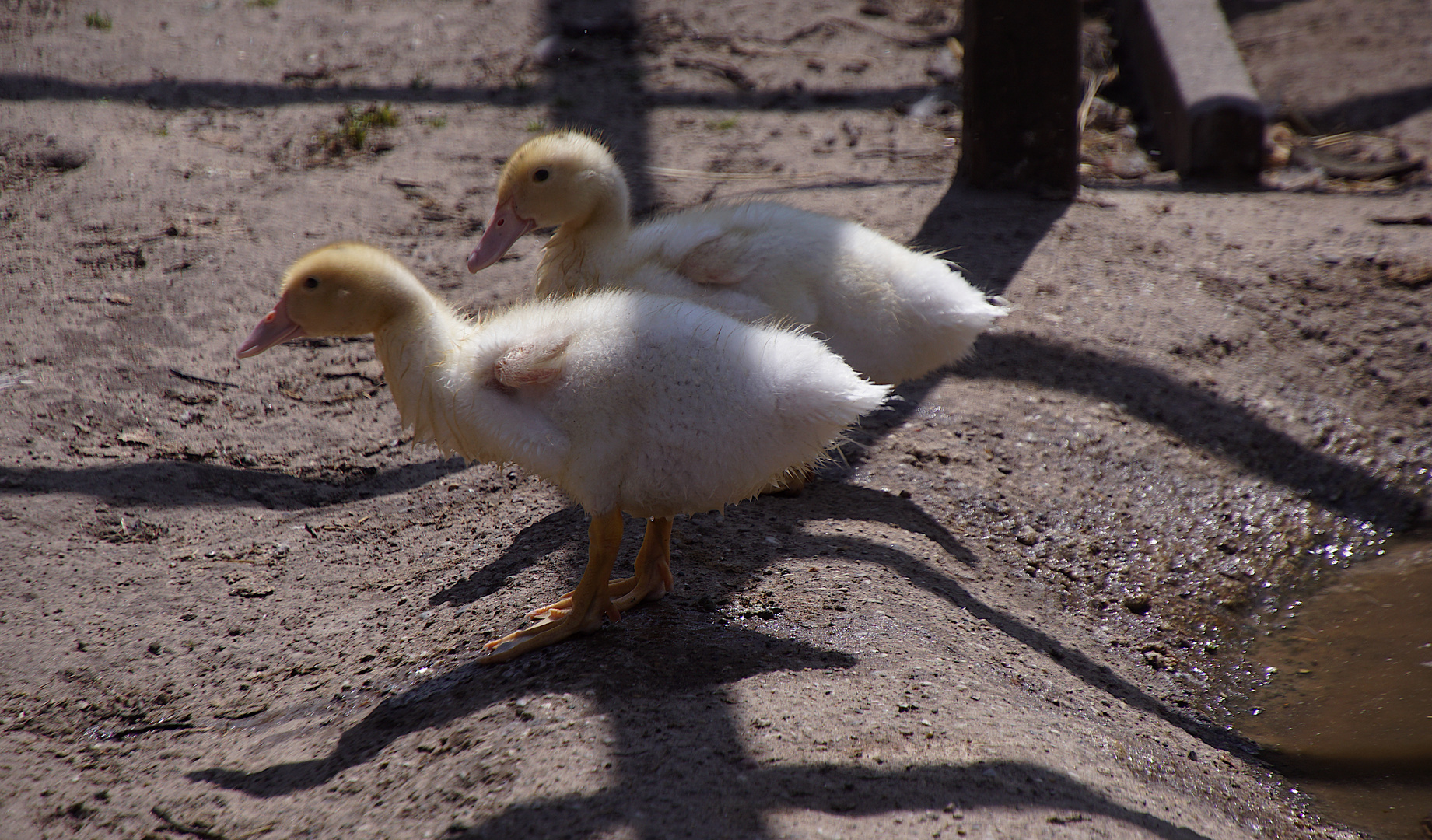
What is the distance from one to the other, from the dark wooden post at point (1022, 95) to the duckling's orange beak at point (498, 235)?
2752mm

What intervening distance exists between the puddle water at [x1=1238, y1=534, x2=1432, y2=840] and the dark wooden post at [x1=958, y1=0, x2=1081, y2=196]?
103 inches

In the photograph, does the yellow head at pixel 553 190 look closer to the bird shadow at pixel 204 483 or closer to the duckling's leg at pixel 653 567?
the bird shadow at pixel 204 483

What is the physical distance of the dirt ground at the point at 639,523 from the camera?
2.37 m

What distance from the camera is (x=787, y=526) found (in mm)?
3486

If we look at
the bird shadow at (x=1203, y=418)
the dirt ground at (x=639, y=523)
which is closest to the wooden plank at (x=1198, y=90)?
the dirt ground at (x=639, y=523)

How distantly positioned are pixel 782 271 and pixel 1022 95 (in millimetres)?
2587

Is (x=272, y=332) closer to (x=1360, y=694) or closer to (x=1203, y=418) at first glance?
(x=1360, y=694)

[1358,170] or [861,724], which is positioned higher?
[1358,170]

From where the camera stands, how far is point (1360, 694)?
9.75ft

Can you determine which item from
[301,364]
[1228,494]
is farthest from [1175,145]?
[301,364]

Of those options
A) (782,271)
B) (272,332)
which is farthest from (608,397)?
(272,332)

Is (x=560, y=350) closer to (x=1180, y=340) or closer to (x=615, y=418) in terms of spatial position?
(x=615, y=418)

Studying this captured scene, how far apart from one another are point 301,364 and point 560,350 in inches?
94.8

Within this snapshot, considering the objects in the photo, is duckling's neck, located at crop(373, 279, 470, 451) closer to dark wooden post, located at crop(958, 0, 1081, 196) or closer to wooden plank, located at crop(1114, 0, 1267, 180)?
dark wooden post, located at crop(958, 0, 1081, 196)
